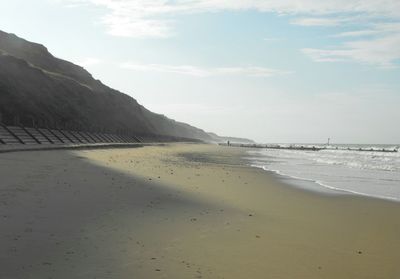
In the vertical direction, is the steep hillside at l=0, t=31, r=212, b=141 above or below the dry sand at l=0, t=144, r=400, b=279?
above

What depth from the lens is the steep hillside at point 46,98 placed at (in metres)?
56.8

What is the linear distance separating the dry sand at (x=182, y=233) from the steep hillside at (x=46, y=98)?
1262 inches

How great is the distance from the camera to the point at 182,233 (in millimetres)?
7938

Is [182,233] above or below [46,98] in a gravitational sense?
below

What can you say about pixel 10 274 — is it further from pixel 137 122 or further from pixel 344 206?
pixel 137 122

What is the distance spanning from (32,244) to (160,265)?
201cm

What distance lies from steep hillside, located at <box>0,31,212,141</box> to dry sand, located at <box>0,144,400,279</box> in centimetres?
3207

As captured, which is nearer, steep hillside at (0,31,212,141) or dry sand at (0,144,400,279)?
dry sand at (0,144,400,279)

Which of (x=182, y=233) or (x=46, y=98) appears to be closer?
(x=182, y=233)

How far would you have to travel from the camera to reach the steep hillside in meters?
56.8

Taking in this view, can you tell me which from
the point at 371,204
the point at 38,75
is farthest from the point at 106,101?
the point at 371,204

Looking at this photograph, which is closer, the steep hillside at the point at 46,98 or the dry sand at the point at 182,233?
the dry sand at the point at 182,233

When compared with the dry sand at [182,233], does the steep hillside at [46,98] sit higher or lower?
higher

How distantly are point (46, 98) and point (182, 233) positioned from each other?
66.6 meters
